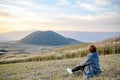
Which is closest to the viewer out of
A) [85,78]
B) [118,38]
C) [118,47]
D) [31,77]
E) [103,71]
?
[85,78]

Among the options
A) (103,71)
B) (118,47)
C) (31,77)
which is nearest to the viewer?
(103,71)

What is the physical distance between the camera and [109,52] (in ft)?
125

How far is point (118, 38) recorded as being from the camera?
49.9m

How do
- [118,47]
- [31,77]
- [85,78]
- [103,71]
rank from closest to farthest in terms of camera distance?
[85,78], [103,71], [31,77], [118,47]

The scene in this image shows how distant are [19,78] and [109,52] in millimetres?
19159

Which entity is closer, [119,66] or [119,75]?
[119,75]

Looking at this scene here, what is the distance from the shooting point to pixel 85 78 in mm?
18250

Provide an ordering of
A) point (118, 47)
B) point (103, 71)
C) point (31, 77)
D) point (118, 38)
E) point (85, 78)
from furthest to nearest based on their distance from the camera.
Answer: point (118, 38)
point (118, 47)
point (31, 77)
point (103, 71)
point (85, 78)

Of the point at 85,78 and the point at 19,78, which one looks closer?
the point at 85,78

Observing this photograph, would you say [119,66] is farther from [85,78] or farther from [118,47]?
[118,47]

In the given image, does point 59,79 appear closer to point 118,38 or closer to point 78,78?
point 78,78

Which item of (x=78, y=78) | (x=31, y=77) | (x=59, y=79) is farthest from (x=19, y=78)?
(x=78, y=78)

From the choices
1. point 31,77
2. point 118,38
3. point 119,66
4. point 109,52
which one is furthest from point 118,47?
point 31,77

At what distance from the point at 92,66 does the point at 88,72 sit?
51cm
